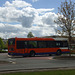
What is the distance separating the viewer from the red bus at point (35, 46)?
28.9 meters

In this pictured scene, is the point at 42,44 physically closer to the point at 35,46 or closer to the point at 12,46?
the point at 35,46

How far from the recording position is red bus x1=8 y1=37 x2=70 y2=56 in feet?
94.8

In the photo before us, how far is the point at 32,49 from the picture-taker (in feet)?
98.9

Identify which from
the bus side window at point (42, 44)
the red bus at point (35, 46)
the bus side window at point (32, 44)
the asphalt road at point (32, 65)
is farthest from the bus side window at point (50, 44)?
the asphalt road at point (32, 65)

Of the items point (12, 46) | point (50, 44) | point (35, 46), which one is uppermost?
point (50, 44)

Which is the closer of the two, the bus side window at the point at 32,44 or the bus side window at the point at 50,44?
the bus side window at the point at 32,44

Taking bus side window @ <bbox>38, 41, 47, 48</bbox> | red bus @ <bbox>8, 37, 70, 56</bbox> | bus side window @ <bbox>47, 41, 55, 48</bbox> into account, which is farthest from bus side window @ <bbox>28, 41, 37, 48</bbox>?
bus side window @ <bbox>47, 41, 55, 48</bbox>

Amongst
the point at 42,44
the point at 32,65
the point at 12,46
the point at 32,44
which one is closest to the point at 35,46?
the point at 32,44

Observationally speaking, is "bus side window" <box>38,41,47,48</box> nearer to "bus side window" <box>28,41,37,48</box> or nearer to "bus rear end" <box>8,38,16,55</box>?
"bus side window" <box>28,41,37,48</box>

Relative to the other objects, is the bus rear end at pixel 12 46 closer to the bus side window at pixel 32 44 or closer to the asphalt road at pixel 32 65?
the bus side window at pixel 32 44

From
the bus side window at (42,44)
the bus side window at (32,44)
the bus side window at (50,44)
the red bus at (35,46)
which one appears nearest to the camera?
the red bus at (35,46)

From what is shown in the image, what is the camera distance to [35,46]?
1200 inches

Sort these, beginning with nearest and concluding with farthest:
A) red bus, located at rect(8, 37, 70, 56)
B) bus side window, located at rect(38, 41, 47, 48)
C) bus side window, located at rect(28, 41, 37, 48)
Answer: red bus, located at rect(8, 37, 70, 56)
bus side window, located at rect(28, 41, 37, 48)
bus side window, located at rect(38, 41, 47, 48)

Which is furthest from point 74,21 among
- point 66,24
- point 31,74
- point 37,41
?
point 31,74
